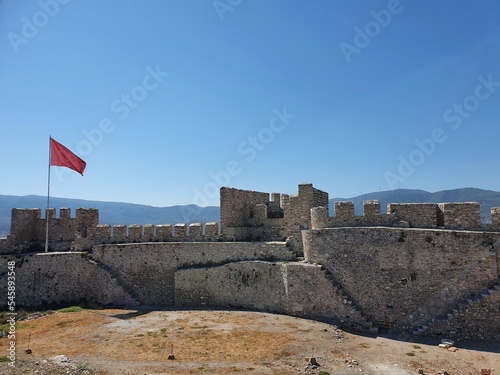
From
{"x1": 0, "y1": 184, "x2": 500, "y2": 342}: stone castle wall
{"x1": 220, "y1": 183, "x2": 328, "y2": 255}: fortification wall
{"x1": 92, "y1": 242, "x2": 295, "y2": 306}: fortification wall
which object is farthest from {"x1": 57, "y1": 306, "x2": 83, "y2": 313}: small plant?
{"x1": 220, "y1": 183, "x2": 328, "y2": 255}: fortification wall

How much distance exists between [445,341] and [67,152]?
21.6m

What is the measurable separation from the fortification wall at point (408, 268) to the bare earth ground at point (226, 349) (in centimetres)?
140

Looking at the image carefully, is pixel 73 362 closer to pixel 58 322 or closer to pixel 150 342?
pixel 150 342

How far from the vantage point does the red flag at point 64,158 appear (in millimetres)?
19984

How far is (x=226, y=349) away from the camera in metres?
11.4

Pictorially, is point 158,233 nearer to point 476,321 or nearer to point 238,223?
point 238,223

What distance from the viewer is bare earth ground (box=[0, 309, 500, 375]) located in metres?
9.91

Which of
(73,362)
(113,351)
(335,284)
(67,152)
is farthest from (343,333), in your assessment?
(67,152)

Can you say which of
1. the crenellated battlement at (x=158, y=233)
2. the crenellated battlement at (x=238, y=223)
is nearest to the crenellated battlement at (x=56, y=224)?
the crenellated battlement at (x=238, y=223)

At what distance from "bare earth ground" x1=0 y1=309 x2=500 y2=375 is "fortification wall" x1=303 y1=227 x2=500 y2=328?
1395 mm

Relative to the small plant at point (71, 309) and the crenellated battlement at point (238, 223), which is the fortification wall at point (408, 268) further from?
the small plant at point (71, 309)

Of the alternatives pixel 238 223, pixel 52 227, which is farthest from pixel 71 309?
pixel 238 223

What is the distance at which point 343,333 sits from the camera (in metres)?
13.0

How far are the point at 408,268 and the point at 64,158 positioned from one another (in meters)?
19.9
